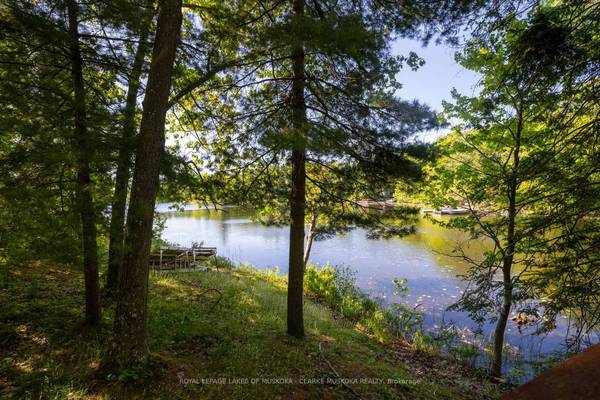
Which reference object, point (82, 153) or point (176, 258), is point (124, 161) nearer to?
point (82, 153)

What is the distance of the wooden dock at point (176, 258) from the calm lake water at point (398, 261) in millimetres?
1616

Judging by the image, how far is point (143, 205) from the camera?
3676 mm

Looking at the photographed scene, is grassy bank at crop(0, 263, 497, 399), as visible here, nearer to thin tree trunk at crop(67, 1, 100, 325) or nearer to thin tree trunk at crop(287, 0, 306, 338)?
thin tree trunk at crop(287, 0, 306, 338)

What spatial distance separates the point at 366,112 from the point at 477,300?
354 cm

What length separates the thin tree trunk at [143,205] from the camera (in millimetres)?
3666

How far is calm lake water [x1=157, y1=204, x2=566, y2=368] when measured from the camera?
904 cm

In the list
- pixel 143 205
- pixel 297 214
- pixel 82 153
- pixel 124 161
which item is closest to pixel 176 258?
pixel 297 214

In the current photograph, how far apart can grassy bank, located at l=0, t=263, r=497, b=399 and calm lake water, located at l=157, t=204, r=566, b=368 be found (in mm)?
1859

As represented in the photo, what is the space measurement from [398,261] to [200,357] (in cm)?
1500

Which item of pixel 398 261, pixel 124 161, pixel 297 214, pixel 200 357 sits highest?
pixel 124 161

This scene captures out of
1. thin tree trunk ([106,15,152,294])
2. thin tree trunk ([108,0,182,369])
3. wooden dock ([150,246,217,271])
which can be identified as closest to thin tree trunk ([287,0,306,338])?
thin tree trunk ([108,0,182,369])

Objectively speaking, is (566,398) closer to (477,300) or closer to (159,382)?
(477,300)

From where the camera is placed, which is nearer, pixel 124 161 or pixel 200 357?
pixel 124 161

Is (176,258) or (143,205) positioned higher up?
(143,205)
